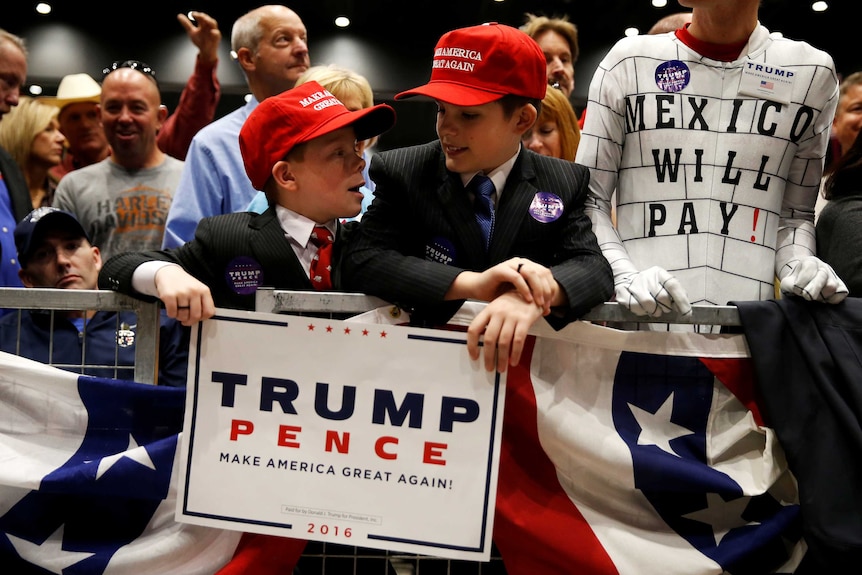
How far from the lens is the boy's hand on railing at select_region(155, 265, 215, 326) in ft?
6.32

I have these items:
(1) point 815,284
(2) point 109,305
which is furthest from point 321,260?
(1) point 815,284

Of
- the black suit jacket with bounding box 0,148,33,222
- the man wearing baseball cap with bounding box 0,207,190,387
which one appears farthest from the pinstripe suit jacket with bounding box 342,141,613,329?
the black suit jacket with bounding box 0,148,33,222

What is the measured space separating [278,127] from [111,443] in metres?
0.85

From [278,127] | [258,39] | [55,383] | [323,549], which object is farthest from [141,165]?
[323,549]

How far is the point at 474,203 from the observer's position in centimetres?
219

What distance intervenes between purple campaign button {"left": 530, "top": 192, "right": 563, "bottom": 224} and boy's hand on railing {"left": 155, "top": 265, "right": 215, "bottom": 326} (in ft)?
2.40

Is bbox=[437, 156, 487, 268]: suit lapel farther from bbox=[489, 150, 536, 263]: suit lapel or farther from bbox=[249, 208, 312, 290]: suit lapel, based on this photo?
bbox=[249, 208, 312, 290]: suit lapel

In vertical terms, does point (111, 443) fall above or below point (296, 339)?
below

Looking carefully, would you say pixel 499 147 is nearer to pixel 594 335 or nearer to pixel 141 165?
pixel 594 335

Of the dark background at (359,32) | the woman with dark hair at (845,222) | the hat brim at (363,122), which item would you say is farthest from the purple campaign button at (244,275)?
the dark background at (359,32)

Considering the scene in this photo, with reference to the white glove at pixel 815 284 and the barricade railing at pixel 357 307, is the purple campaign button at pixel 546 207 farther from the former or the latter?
the white glove at pixel 815 284

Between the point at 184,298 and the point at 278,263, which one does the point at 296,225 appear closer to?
the point at 278,263

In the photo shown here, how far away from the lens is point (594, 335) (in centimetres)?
206

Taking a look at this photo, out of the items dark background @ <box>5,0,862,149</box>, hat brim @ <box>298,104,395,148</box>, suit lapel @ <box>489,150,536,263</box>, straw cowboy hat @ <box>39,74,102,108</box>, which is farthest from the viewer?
dark background @ <box>5,0,862,149</box>
